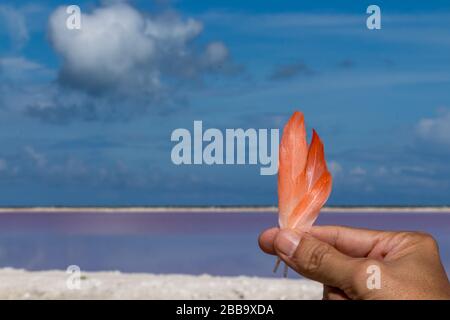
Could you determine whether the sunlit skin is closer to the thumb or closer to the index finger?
the thumb

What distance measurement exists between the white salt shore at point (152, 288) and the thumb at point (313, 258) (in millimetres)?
10512

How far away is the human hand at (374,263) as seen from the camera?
14.1 feet

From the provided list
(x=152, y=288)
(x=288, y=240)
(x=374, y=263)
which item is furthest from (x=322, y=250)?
(x=152, y=288)

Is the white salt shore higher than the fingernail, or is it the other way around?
the fingernail

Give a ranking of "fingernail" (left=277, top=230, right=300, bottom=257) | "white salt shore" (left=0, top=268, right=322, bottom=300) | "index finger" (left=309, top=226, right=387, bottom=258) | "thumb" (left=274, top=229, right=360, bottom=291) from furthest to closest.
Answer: "white salt shore" (left=0, top=268, right=322, bottom=300), "index finger" (left=309, top=226, right=387, bottom=258), "fingernail" (left=277, top=230, right=300, bottom=257), "thumb" (left=274, top=229, right=360, bottom=291)

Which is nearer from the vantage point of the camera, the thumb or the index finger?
the thumb

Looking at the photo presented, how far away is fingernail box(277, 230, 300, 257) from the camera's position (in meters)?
4.61

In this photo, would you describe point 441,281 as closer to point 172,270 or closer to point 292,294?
point 292,294

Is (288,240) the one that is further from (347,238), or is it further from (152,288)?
(152,288)

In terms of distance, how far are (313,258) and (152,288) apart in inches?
468

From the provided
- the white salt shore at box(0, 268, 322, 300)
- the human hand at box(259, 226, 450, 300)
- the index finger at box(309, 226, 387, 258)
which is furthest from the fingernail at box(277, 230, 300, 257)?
the white salt shore at box(0, 268, 322, 300)

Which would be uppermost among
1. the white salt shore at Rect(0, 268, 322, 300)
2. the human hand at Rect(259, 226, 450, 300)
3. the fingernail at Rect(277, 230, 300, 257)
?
the fingernail at Rect(277, 230, 300, 257)

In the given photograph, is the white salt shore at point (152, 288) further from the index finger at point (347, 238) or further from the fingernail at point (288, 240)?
the fingernail at point (288, 240)
